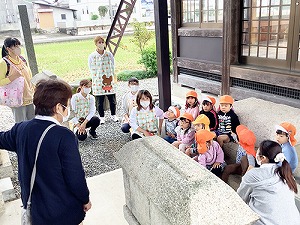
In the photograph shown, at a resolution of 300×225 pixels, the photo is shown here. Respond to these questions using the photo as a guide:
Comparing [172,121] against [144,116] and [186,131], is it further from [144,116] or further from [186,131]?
[186,131]

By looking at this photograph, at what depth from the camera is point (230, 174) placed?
3.26 meters

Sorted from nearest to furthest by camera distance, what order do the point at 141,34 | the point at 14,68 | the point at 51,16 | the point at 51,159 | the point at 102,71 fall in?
the point at 51,159
the point at 14,68
the point at 102,71
the point at 141,34
the point at 51,16

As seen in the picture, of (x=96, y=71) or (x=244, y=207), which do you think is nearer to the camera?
(x=244, y=207)

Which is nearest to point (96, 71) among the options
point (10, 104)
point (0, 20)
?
point (10, 104)

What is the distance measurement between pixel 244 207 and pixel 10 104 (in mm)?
3986

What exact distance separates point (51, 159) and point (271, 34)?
468cm

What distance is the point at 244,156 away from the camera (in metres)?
3.19

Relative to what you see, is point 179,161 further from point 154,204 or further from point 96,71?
point 96,71

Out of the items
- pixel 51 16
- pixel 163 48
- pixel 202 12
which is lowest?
pixel 163 48

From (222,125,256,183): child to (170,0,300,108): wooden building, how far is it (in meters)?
1.99

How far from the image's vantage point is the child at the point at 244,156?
2.93 meters

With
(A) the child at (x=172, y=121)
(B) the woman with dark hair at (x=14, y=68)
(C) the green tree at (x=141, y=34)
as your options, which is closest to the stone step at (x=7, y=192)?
(B) the woman with dark hair at (x=14, y=68)

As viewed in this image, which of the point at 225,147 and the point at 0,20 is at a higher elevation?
the point at 0,20

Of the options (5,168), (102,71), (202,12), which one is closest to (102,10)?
(202,12)
